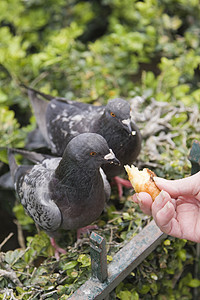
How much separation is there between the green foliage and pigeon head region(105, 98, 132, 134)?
66cm

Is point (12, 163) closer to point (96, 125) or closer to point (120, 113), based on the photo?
point (96, 125)

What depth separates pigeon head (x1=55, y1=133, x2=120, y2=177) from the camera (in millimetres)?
2430

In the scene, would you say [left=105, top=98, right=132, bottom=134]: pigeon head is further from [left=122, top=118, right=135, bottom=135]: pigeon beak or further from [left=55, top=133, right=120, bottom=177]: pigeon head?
[left=55, top=133, right=120, bottom=177]: pigeon head

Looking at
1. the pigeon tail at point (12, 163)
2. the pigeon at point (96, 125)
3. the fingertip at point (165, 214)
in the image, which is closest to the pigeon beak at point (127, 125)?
the pigeon at point (96, 125)

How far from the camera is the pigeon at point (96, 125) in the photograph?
296cm

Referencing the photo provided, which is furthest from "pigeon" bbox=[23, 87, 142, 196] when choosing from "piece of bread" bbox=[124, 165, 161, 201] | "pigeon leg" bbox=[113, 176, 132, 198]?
"piece of bread" bbox=[124, 165, 161, 201]

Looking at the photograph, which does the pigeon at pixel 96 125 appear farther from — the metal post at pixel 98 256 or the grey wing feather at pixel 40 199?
the metal post at pixel 98 256

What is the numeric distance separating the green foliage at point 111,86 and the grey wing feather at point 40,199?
0.33 m

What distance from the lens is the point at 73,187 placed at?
8.48ft

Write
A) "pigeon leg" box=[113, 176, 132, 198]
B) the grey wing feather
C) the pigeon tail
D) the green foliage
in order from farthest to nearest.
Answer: "pigeon leg" box=[113, 176, 132, 198] → the pigeon tail → the green foliage → the grey wing feather

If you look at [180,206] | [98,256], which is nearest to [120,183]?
[180,206]

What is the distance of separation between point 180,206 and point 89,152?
732mm

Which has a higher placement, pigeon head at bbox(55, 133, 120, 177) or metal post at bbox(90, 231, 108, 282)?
pigeon head at bbox(55, 133, 120, 177)

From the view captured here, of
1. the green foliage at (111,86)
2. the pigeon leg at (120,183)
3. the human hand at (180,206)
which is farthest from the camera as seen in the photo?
the pigeon leg at (120,183)
